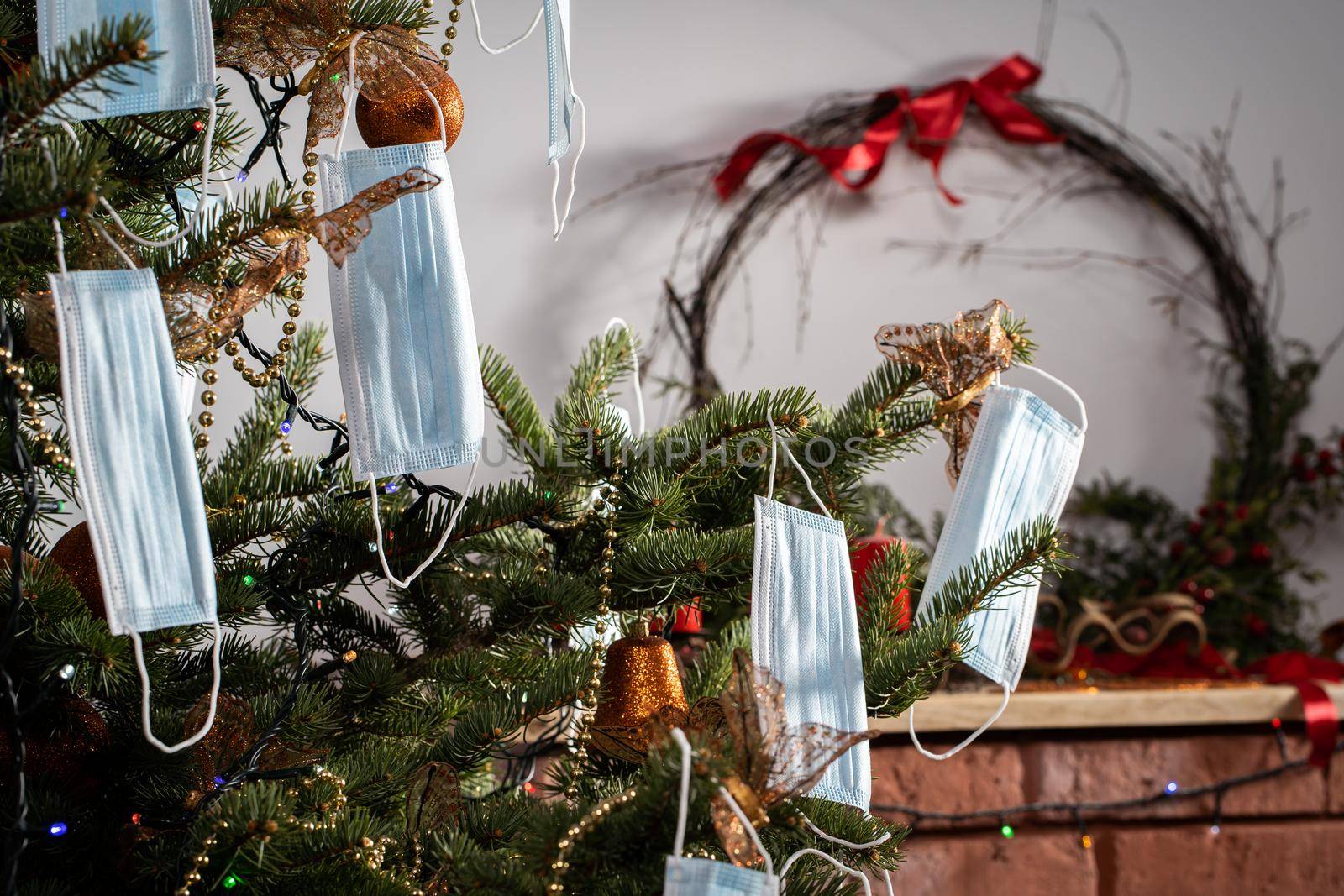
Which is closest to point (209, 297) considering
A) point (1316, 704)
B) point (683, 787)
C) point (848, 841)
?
point (683, 787)

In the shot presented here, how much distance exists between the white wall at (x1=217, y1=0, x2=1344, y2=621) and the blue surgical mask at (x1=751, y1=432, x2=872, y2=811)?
3.51 ft

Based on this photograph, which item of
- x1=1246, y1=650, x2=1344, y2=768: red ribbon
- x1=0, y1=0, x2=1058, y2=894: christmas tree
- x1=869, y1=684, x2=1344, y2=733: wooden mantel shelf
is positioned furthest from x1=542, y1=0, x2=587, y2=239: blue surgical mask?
x1=1246, y1=650, x2=1344, y2=768: red ribbon

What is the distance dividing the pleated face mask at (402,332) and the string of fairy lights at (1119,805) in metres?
0.94

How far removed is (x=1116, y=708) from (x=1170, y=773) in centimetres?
14

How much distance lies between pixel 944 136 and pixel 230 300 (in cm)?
141

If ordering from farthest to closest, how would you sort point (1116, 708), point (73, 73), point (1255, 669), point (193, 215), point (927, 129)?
point (927, 129) < point (1255, 669) < point (1116, 708) < point (193, 215) < point (73, 73)

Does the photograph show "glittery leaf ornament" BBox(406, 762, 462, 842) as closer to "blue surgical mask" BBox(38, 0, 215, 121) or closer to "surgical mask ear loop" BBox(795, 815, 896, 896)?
"surgical mask ear loop" BBox(795, 815, 896, 896)

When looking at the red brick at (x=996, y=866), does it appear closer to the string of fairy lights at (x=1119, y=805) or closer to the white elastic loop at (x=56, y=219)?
the string of fairy lights at (x=1119, y=805)

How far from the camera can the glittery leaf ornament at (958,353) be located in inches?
24.7

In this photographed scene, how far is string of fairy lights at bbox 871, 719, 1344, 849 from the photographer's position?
4.20ft

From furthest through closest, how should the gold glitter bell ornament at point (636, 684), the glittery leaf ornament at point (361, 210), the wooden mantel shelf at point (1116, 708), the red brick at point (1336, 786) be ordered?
the red brick at point (1336, 786) < the wooden mantel shelf at point (1116, 708) < the gold glitter bell ornament at point (636, 684) < the glittery leaf ornament at point (361, 210)

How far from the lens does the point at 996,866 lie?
1.29 m

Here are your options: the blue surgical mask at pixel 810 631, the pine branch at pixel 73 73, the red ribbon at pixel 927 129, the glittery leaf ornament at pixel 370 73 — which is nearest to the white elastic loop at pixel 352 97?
the glittery leaf ornament at pixel 370 73

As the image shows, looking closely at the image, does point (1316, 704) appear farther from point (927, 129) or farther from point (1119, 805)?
point (927, 129)
